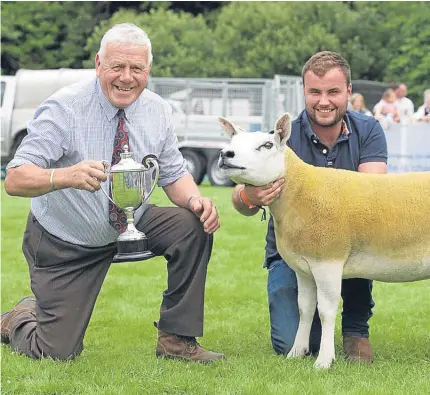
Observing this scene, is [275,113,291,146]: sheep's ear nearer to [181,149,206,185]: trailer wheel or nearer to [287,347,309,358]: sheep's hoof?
[287,347,309,358]: sheep's hoof

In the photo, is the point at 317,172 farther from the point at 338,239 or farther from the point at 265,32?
the point at 265,32

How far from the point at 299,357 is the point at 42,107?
203 centimetres

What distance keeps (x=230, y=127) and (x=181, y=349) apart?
4.40 ft

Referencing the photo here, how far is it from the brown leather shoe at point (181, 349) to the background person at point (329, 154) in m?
0.50

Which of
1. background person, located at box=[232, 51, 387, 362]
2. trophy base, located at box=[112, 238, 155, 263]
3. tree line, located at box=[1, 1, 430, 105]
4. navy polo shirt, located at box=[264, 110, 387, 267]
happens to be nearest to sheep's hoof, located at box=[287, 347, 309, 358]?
background person, located at box=[232, 51, 387, 362]

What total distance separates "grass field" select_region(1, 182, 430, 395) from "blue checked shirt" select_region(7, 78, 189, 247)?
77 cm

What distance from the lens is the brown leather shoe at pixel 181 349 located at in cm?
524

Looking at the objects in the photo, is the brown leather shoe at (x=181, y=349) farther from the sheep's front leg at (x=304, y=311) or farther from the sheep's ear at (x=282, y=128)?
the sheep's ear at (x=282, y=128)

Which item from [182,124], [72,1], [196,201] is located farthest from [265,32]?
[196,201]

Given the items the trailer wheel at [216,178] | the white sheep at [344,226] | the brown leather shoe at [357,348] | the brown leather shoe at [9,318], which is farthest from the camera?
the trailer wheel at [216,178]

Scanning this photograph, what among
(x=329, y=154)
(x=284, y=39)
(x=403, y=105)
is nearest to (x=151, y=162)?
(x=329, y=154)

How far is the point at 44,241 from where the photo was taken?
17.6 ft

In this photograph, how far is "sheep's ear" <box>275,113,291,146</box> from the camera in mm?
4707

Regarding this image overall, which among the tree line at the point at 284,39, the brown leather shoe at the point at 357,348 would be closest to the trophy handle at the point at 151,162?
the brown leather shoe at the point at 357,348
